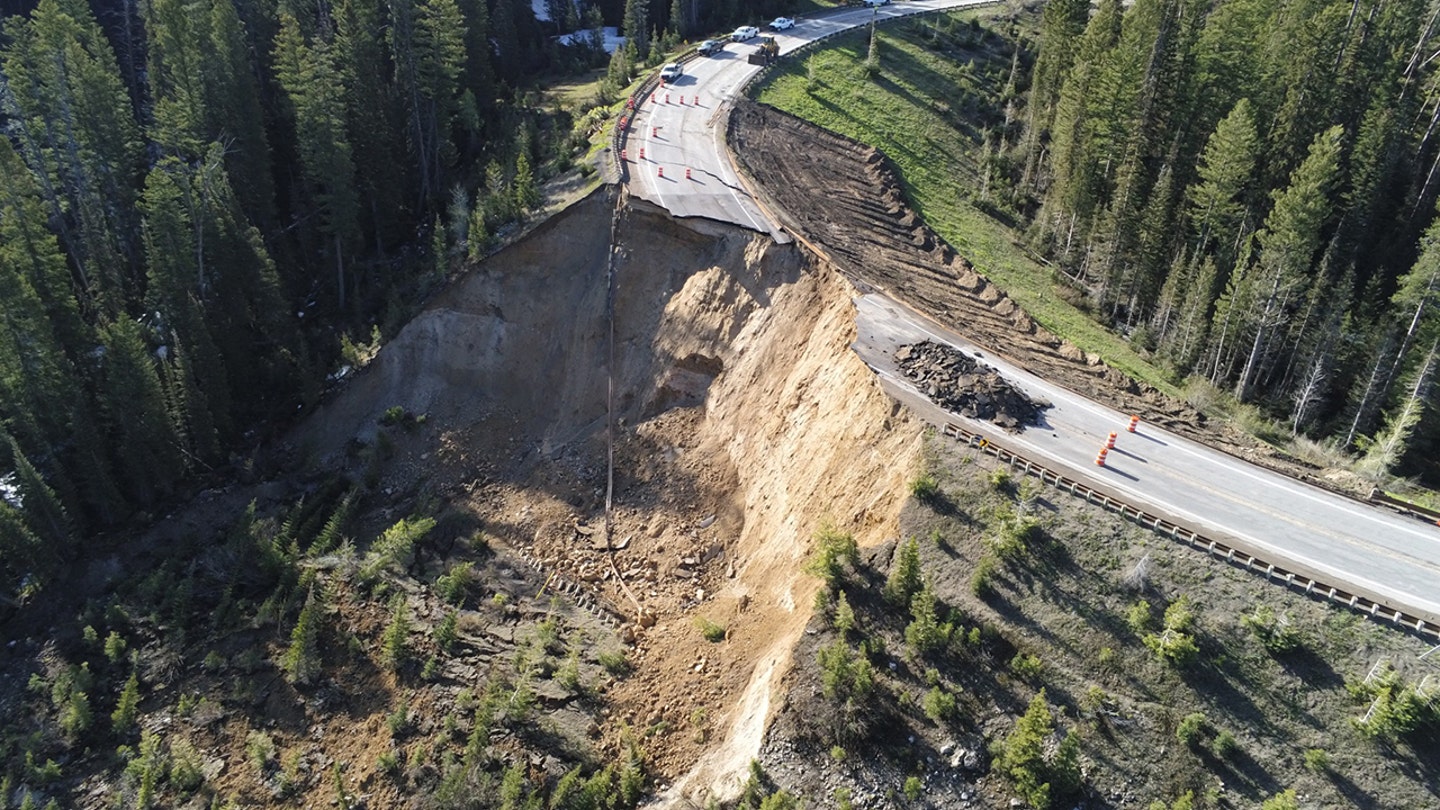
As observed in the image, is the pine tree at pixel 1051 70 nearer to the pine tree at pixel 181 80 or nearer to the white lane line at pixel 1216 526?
the white lane line at pixel 1216 526

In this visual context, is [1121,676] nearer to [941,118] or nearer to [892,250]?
[892,250]

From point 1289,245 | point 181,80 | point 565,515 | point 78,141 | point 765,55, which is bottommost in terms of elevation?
point 565,515

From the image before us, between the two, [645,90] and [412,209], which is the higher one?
[645,90]

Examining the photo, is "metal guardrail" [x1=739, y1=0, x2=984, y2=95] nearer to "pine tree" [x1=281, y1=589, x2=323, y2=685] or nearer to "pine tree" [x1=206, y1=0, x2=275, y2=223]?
"pine tree" [x1=206, y1=0, x2=275, y2=223]

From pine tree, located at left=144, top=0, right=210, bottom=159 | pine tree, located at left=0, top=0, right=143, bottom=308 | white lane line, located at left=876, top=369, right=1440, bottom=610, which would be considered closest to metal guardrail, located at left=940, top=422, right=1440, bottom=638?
white lane line, located at left=876, top=369, right=1440, bottom=610

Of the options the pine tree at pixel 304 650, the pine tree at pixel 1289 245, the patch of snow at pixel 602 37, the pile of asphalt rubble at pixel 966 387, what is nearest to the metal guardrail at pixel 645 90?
the patch of snow at pixel 602 37

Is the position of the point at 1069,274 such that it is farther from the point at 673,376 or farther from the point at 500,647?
the point at 500,647

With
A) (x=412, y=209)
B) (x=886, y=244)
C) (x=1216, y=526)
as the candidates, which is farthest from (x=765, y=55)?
(x=1216, y=526)
